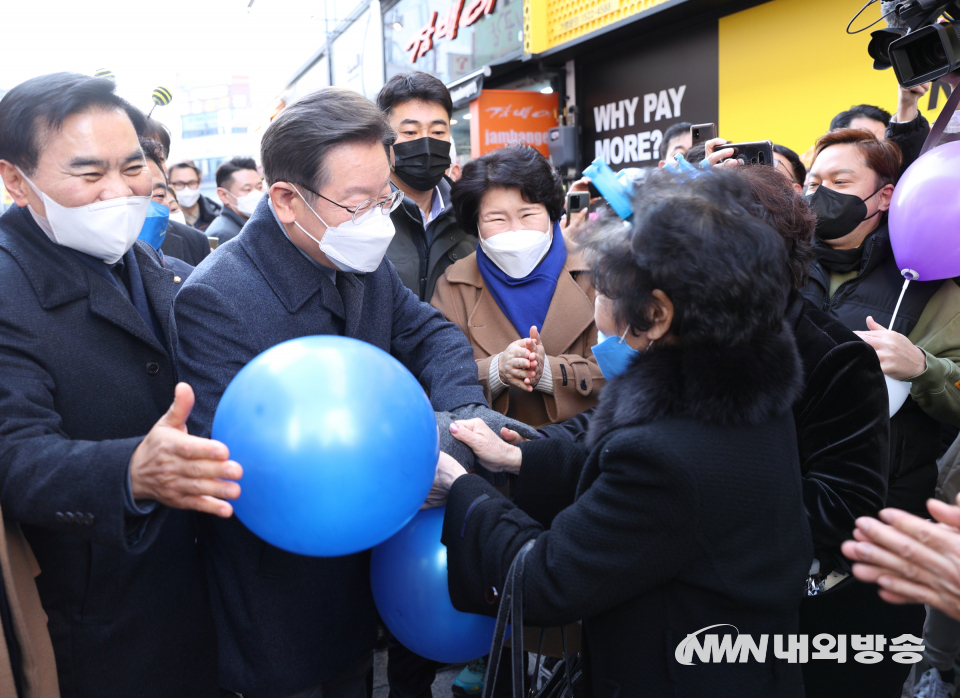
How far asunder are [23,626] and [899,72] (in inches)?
145

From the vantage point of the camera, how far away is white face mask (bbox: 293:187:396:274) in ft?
6.19

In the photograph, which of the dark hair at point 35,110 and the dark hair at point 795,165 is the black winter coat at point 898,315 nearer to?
the dark hair at point 795,165

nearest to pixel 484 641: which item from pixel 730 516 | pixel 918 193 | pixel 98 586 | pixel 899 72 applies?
pixel 730 516

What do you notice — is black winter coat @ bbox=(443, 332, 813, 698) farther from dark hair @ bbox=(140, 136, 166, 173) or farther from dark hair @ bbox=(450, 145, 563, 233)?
dark hair @ bbox=(140, 136, 166, 173)

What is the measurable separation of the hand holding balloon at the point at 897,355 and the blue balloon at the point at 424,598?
1.56 meters

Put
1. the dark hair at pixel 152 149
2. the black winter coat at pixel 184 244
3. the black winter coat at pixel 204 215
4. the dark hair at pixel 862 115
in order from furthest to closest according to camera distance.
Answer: the black winter coat at pixel 204 215
the black winter coat at pixel 184 244
the dark hair at pixel 862 115
the dark hair at pixel 152 149

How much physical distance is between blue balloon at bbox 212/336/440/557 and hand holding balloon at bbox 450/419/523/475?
440 millimetres

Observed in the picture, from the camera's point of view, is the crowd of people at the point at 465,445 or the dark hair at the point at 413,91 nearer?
the crowd of people at the point at 465,445

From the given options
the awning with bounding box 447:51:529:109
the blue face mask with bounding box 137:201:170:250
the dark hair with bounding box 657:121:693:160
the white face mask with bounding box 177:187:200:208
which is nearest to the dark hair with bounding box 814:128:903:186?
the dark hair with bounding box 657:121:693:160

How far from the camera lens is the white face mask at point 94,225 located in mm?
1681

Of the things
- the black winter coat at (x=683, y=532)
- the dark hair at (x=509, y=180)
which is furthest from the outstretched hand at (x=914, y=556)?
the dark hair at (x=509, y=180)

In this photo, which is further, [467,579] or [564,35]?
[564,35]

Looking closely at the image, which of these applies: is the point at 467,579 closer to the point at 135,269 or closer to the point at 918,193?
the point at 135,269

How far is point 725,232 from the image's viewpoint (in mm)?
1374
